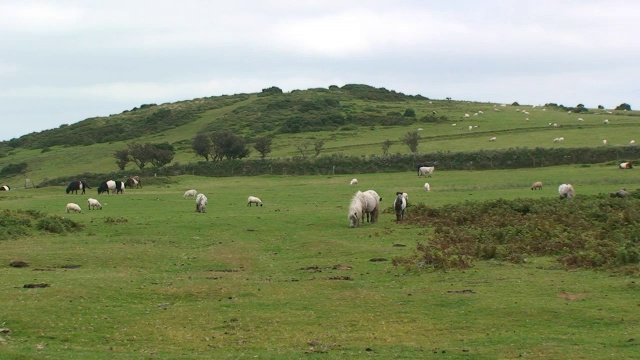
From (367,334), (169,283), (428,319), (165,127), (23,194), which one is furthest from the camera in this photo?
(165,127)

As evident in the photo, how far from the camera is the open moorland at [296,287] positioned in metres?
14.8

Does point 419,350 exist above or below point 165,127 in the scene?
below

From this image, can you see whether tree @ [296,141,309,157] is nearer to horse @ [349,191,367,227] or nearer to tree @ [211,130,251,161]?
tree @ [211,130,251,161]

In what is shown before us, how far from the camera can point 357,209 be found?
114ft

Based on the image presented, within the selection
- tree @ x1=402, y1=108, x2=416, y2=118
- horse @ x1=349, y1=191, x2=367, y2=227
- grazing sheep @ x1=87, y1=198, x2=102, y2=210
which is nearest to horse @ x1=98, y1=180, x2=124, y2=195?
grazing sheep @ x1=87, y1=198, x2=102, y2=210

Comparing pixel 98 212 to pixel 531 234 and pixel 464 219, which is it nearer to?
pixel 464 219

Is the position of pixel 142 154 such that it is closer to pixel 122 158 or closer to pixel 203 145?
pixel 122 158

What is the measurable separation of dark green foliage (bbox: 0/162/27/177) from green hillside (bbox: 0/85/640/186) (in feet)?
3.90

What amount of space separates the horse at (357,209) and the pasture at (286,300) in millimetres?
619

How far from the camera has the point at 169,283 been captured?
2153cm

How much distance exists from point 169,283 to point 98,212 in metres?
23.3

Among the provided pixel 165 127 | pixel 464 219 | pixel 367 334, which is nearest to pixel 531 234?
pixel 464 219

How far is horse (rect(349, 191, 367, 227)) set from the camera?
3444 centimetres

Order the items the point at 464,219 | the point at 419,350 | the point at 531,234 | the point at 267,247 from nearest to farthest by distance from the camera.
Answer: the point at 419,350, the point at 531,234, the point at 267,247, the point at 464,219
